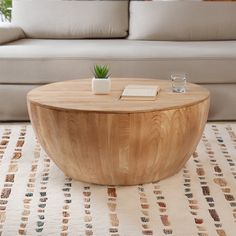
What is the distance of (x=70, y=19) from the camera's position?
354 cm

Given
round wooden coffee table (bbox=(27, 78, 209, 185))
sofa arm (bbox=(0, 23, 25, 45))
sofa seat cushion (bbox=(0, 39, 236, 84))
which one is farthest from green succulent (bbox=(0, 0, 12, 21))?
round wooden coffee table (bbox=(27, 78, 209, 185))

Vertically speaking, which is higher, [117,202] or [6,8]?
[6,8]

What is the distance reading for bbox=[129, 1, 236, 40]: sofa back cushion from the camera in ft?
11.4

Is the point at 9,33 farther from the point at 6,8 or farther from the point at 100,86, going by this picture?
the point at 100,86

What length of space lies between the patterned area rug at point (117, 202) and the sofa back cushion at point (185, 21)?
113 cm

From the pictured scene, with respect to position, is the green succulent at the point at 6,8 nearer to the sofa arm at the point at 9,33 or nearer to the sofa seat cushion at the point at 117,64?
the sofa arm at the point at 9,33

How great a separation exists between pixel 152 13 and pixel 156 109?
1599mm

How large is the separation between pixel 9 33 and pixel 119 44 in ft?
2.23

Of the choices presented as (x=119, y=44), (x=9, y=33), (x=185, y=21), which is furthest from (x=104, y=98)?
(x=185, y=21)

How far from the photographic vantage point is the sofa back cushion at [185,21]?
348 cm

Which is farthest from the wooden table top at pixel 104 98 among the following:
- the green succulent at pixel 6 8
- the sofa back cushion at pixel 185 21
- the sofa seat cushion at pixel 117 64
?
the green succulent at pixel 6 8

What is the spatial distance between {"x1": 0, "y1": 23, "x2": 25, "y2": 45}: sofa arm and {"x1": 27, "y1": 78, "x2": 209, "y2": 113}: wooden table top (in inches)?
37.8

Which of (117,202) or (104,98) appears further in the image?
(104,98)

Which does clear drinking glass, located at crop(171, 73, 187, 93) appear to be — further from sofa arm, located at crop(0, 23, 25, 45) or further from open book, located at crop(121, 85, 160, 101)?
sofa arm, located at crop(0, 23, 25, 45)
